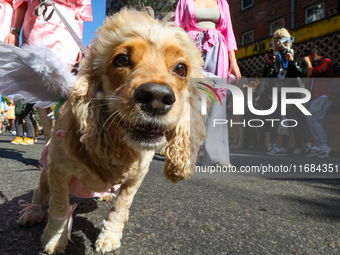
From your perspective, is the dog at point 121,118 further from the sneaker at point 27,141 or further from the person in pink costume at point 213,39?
the sneaker at point 27,141

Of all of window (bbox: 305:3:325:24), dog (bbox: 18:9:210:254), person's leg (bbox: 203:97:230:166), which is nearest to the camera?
dog (bbox: 18:9:210:254)

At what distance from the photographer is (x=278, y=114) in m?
7.53

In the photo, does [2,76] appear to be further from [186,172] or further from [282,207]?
[282,207]

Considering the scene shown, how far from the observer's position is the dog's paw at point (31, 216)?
1984 millimetres

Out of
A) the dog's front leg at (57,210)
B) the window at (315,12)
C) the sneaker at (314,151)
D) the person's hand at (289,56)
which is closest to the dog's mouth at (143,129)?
the dog's front leg at (57,210)

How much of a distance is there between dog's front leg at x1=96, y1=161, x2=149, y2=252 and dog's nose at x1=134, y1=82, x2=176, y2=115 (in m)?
0.63

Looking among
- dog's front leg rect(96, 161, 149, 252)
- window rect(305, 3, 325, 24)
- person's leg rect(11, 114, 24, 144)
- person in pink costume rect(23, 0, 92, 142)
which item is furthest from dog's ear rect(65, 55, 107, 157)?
window rect(305, 3, 325, 24)

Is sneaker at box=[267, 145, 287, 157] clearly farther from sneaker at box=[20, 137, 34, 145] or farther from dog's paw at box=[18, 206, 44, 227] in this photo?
sneaker at box=[20, 137, 34, 145]

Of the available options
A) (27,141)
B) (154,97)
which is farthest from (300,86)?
(27,141)

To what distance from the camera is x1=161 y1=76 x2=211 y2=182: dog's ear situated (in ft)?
6.15

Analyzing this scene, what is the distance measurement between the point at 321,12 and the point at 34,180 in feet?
50.7

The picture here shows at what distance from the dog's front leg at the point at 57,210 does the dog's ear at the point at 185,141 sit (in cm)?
64

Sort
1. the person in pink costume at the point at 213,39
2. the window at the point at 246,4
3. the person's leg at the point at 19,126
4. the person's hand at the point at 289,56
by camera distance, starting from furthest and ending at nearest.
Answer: the window at the point at 246,4, the person's leg at the point at 19,126, the person's hand at the point at 289,56, the person in pink costume at the point at 213,39

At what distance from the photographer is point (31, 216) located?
204 centimetres
